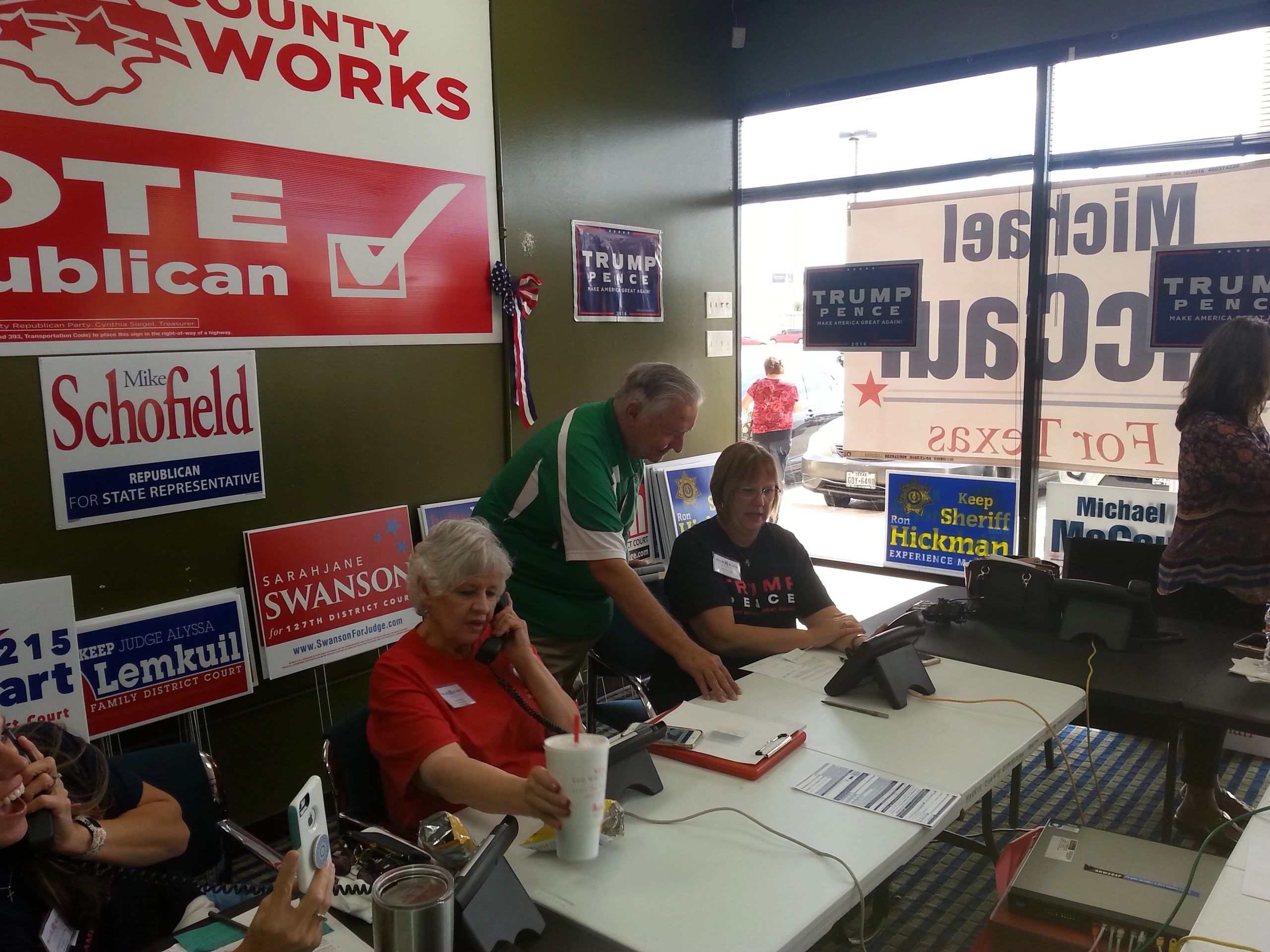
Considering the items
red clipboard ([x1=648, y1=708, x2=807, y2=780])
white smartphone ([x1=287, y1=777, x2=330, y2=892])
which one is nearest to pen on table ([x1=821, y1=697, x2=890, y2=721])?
red clipboard ([x1=648, y1=708, x2=807, y2=780])

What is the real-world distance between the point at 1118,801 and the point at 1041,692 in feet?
4.66

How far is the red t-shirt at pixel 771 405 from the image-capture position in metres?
5.21

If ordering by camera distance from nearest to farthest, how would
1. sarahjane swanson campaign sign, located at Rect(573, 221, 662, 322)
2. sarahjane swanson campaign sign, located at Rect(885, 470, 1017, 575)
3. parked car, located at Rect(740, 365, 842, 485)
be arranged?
sarahjane swanson campaign sign, located at Rect(573, 221, 662, 322), sarahjane swanson campaign sign, located at Rect(885, 470, 1017, 575), parked car, located at Rect(740, 365, 842, 485)

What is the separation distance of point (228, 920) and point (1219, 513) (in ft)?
9.84

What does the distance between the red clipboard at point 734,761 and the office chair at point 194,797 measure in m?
0.82

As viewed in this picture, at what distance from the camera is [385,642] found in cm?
348

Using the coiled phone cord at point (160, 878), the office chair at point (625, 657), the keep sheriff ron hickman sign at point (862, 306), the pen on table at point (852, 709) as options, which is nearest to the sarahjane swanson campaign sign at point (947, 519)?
the keep sheriff ron hickman sign at point (862, 306)

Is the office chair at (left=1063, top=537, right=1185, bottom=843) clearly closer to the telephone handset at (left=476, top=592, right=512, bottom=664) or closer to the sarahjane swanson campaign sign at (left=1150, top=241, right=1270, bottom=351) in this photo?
the sarahjane swanson campaign sign at (left=1150, top=241, right=1270, bottom=351)

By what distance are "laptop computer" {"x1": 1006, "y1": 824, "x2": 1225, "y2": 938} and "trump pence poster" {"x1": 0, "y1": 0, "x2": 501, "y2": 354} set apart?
2.67 meters

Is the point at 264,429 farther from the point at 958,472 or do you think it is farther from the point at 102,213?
the point at 958,472

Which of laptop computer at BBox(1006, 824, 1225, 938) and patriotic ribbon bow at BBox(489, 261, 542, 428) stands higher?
patriotic ribbon bow at BBox(489, 261, 542, 428)

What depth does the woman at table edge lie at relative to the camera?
2.92 m

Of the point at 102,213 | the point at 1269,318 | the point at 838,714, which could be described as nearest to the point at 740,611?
the point at 838,714

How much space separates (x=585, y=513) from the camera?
2.57 metres
